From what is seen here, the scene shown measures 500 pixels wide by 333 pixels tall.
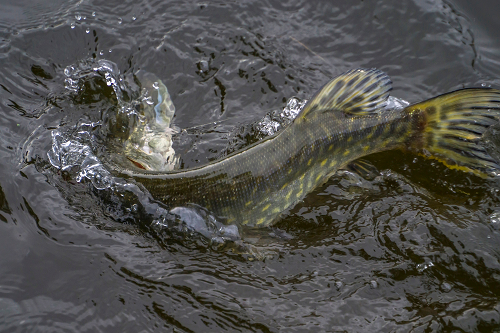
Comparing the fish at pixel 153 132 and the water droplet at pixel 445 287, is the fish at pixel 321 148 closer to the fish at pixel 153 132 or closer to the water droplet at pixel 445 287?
the fish at pixel 153 132

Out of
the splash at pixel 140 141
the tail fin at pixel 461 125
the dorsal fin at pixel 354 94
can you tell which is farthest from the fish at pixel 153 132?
the tail fin at pixel 461 125

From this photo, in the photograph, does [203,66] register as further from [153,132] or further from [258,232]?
[258,232]

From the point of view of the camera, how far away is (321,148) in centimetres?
358

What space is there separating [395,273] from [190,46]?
3707mm

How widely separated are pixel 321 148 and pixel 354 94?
1.74 ft

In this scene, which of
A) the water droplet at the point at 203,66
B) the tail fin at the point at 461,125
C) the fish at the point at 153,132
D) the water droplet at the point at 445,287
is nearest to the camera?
the water droplet at the point at 445,287

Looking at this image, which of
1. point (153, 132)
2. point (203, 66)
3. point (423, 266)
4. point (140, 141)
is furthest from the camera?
point (203, 66)

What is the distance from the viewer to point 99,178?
11.9ft

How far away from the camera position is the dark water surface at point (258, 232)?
9.55 ft

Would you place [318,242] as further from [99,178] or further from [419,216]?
[99,178]

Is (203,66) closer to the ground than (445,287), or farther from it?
farther from it

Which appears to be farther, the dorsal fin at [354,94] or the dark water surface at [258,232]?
the dorsal fin at [354,94]

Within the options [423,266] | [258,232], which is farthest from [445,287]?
[258,232]

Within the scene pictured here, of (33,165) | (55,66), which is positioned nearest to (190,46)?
(55,66)
